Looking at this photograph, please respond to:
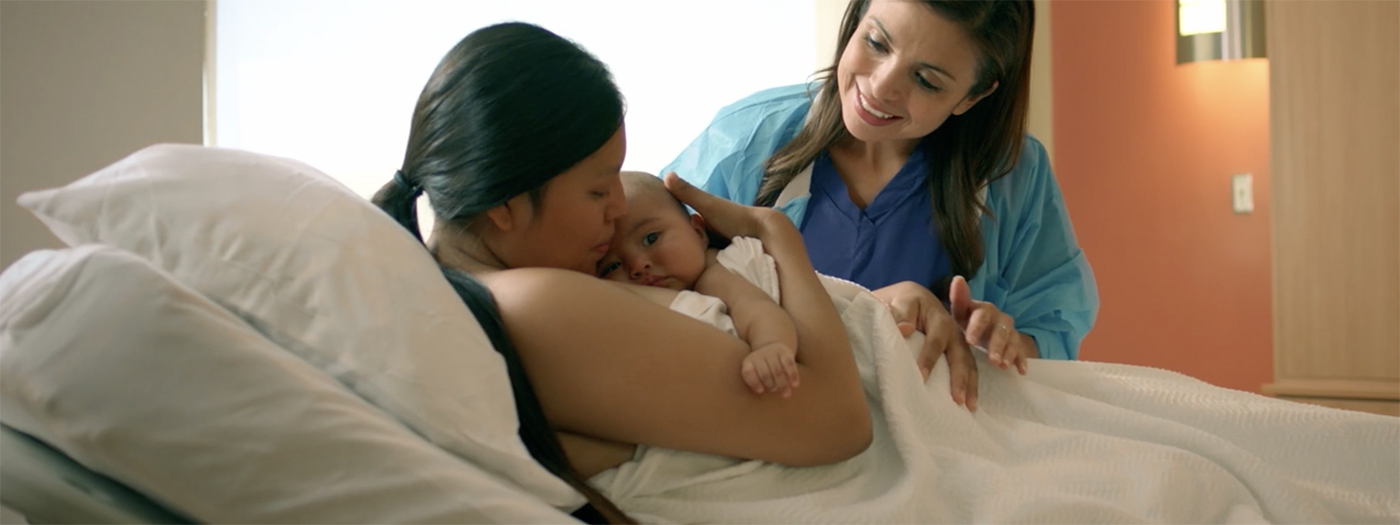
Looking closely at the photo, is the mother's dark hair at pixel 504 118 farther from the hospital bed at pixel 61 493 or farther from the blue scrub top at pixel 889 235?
the blue scrub top at pixel 889 235

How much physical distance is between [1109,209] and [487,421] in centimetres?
351

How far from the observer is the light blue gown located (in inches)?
74.0

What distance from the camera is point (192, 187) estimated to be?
0.95m

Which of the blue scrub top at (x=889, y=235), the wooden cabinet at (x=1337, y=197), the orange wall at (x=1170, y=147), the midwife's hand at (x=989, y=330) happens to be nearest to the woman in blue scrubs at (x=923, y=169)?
the blue scrub top at (x=889, y=235)

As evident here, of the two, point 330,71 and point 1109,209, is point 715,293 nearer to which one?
point 330,71

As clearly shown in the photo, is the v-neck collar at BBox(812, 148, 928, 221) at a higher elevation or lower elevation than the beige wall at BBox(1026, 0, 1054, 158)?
lower

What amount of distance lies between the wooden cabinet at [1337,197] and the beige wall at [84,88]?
8.86 ft

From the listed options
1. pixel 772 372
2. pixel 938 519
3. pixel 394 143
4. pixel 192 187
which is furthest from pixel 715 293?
pixel 394 143

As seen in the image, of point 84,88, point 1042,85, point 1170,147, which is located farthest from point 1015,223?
point 1170,147

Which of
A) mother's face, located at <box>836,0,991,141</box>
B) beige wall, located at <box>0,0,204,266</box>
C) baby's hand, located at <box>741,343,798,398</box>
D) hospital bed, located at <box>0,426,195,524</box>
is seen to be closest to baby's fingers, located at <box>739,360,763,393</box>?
baby's hand, located at <box>741,343,798,398</box>

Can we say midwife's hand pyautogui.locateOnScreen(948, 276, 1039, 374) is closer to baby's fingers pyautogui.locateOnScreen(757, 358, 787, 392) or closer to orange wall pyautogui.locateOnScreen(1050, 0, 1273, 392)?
baby's fingers pyautogui.locateOnScreen(757, 358, 787, 392)

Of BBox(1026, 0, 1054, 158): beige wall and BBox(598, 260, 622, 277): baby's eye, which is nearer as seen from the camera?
BBox(598, 260, 622, 277): baby's eye

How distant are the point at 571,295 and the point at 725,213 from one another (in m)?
0.39

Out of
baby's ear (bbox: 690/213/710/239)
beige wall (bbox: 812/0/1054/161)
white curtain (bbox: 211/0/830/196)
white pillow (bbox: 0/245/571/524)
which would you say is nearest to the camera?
white pillow (bbox: 0/245/571/524)
